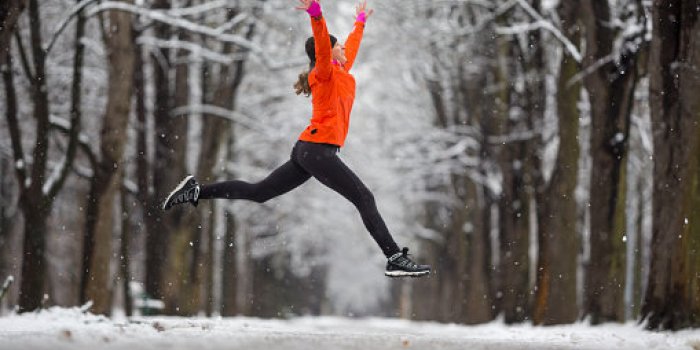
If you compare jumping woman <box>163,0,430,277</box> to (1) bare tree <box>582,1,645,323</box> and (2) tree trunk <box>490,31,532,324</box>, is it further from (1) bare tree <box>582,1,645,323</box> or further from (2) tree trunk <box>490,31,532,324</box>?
(2) tree trunk <box>490,31,532,324</box>

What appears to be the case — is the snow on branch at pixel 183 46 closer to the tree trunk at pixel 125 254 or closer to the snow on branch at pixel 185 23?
the snow on branch at pixel 185 23

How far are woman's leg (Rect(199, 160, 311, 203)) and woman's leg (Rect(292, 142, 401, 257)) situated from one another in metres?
0.16

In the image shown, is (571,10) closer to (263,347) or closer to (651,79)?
(651,79)

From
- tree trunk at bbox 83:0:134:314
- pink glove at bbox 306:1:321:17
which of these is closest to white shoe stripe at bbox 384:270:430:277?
pink glove at bbox 306:1:321:17

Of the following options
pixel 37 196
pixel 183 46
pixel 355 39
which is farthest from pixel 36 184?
pixel 355 39

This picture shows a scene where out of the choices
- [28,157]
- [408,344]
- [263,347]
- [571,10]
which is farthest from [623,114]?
[28,157]

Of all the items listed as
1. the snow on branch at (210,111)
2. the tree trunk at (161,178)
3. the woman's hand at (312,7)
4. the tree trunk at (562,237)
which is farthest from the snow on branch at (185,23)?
the woman's hand at (312,7)

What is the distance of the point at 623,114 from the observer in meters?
14.8

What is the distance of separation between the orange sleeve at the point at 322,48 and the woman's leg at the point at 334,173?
0.54 m

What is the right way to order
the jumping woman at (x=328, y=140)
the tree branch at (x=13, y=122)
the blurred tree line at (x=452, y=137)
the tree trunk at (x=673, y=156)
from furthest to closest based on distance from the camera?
1. the tree branch at (x=13, y=122)
2. the blurred tree line at (x=452, y=137)
3. the tree trunk at (x=673, y=156)
4. the jumping woman at (x=328, y=140)

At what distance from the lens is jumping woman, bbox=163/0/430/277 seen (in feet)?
25.7

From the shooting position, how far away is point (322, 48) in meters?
7.73

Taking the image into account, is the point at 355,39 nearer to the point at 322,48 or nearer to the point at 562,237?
the point at 322,48

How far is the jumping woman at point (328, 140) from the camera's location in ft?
25.7
